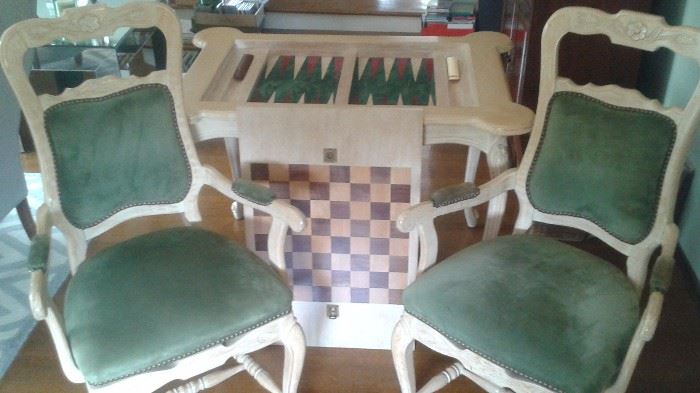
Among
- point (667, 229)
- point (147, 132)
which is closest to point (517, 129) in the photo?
point (667, 229)

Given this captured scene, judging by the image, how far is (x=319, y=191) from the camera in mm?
1994

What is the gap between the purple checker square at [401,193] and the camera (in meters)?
1.96

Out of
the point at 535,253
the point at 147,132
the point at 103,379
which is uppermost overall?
the point at 147,132

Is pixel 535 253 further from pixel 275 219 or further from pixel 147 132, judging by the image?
pixel 147 132

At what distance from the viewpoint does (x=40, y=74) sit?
10.5ft

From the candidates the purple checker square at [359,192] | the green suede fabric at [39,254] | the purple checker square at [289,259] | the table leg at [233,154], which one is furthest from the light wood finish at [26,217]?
the purple checker square at [359,192]

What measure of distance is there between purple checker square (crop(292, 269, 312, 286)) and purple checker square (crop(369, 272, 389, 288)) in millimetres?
187

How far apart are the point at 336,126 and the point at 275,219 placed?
30 centimetres

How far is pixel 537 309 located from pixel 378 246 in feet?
1.85

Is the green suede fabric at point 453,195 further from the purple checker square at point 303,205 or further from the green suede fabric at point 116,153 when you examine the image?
the green suede fabric at point 116,153

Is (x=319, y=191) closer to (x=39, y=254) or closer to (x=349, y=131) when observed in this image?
(x=349, y=131)

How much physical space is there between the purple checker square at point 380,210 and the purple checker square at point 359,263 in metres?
0.13

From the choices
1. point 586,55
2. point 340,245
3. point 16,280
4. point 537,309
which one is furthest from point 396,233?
point 16,280

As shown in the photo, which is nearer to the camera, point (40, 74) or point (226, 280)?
point (226, 280)
